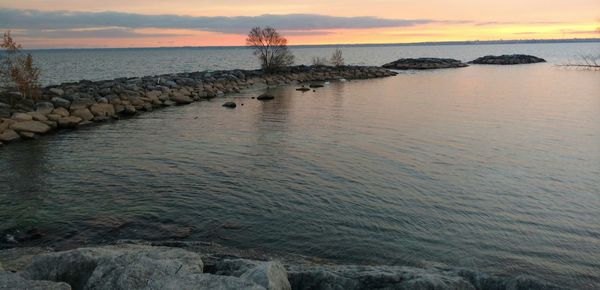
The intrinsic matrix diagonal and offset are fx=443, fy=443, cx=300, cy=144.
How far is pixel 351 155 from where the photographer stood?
19.0 meters

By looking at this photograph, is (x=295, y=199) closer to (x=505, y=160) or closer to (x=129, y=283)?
(x=129, y=283)

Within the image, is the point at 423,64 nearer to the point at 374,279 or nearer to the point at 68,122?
the point at 68,122

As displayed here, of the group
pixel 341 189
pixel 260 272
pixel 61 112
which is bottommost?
pixel 341 189

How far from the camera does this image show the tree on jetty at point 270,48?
60.8 m

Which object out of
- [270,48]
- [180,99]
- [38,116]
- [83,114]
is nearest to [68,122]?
[38,116]

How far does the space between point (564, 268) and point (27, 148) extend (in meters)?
22.6

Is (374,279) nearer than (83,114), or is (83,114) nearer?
(374,279)

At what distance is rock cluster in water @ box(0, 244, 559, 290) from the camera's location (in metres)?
6.12

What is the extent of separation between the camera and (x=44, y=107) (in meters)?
27.8

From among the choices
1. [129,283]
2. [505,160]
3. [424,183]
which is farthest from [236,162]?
[129,283]

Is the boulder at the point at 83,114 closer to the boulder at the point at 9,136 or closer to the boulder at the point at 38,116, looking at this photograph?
the boulder at the point at 38,116

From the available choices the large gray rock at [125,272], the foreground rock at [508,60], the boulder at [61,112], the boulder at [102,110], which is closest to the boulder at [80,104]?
the boulder at [102,110]

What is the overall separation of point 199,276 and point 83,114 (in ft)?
85.0

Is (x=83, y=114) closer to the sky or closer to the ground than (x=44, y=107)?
closer to the ground
